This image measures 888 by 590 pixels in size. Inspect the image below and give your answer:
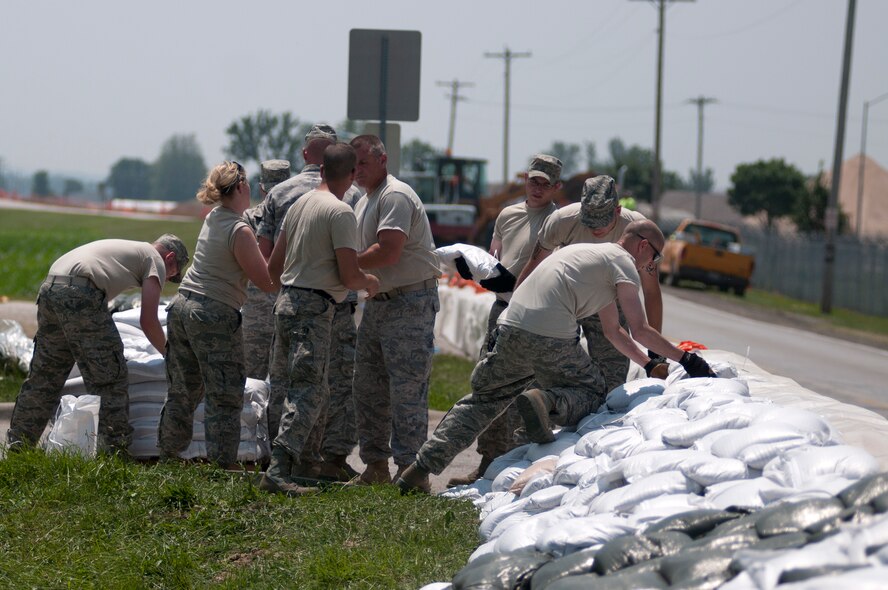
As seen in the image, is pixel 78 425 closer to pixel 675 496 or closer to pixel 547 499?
pixel 547 499

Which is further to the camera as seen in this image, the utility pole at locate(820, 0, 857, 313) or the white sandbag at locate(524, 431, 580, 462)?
the utility pole at locate(820, 0, 857, 313)

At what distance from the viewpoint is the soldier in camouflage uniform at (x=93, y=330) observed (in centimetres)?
732

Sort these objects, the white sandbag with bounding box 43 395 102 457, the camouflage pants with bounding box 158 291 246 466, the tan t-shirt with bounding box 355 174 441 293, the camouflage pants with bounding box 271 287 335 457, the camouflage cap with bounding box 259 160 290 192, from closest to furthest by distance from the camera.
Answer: the camouflage pants with bounding box 271 287 335 457
the camouflage pants with bounding box 158 291 246 466
the tan t-shirt with bounding box 355 174 441 293
the white sandbag with bounding box 43 395 102 457
the camouflage cap with bounding box 259 160 290 192

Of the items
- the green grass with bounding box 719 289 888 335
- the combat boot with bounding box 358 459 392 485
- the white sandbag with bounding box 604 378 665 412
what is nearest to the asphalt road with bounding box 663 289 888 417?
the green grass with bounding box 719 289 888 335

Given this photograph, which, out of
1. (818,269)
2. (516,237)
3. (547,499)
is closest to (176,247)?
(516,237)

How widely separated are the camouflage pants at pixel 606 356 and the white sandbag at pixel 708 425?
1747 mm

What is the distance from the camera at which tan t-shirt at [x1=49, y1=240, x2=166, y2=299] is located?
7352mm

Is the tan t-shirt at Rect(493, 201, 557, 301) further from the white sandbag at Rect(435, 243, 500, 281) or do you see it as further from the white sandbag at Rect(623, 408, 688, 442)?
the white sandbag at Rect(623, 408, 688, 442)

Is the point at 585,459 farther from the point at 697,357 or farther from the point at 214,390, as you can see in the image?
the point at 214,390

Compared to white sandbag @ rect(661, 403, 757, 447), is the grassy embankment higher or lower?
lower

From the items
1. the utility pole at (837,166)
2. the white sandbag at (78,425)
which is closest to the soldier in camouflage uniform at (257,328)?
the white sandbag at (78,425)

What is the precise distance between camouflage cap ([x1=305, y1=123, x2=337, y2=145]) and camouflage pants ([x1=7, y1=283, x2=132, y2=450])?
1.72m

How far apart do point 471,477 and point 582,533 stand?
2.68 m

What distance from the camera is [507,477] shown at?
20.8 feet
